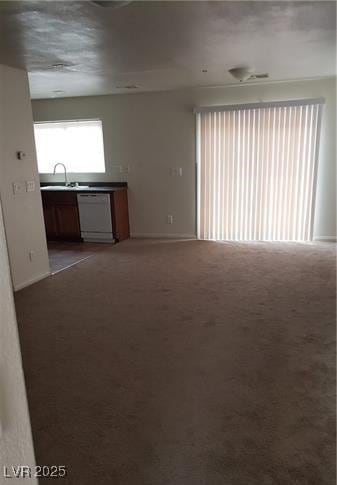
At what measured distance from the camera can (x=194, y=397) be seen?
2.25 m

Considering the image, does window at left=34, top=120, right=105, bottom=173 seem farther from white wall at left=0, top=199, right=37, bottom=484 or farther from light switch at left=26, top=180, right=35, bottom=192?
white wall at left=0, top=199, right=37, bottom=484

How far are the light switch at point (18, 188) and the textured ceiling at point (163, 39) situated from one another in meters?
1.19

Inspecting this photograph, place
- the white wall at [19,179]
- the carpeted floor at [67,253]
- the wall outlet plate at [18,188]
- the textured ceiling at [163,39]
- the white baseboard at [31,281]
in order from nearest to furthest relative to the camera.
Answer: the textured ceiling at [163,39]
the white wall at [19,179]
the wall outlet plate at [18,188]
the white baseboard at [31,281]
the carpeted floor at [67,253]

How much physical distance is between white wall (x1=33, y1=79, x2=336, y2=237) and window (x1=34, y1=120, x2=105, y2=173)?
7.1 inches

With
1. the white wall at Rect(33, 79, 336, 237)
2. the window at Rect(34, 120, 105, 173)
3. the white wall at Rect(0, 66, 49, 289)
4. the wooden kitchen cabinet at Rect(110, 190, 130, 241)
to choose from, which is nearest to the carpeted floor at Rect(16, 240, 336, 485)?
the white wall at Rect(0, 66, 49, 289)

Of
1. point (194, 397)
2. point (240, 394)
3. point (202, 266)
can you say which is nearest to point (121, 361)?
point (194, 397)

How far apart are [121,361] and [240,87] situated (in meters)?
4.49

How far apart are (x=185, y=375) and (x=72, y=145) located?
17.4 ft

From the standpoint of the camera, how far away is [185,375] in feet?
8.11

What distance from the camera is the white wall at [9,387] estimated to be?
0.54m

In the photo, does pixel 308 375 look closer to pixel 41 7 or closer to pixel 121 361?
pixel 121 361

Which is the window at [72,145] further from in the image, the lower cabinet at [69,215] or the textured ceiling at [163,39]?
the textured ceiling at [163,39]

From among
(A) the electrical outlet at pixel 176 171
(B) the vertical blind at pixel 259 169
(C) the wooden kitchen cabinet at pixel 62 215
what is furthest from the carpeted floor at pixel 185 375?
(A) the electrical outlet at pixel 176 171

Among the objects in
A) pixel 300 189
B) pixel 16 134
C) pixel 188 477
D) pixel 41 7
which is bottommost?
pixel 188 477
